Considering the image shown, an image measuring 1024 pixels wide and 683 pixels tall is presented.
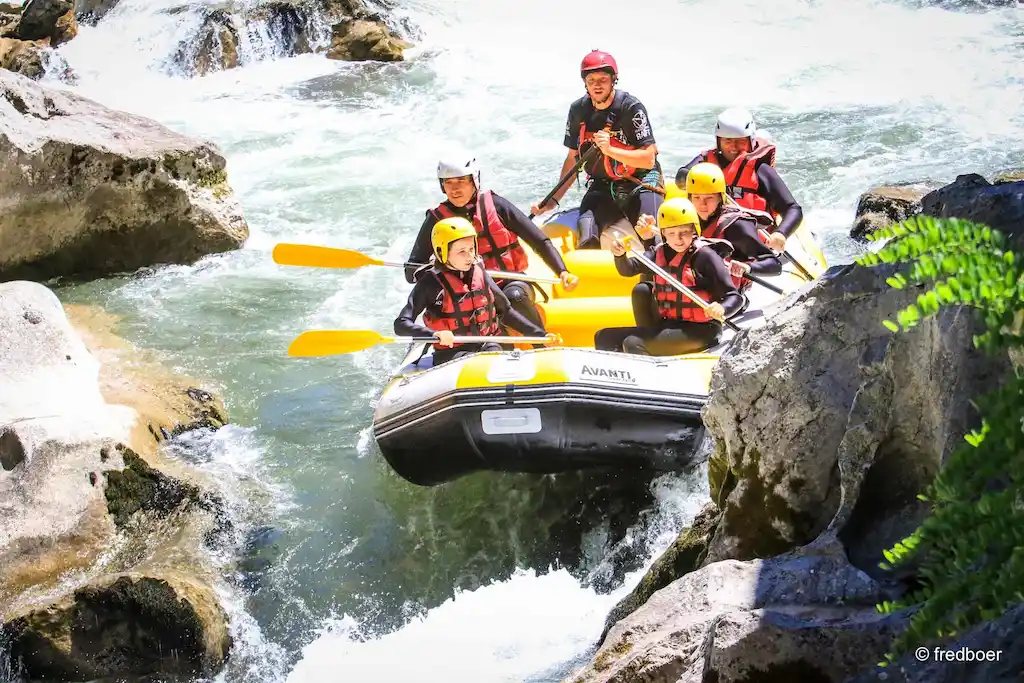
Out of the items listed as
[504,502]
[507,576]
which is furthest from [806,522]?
[504,502]

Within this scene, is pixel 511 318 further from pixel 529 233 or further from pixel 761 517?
pixel 761 517

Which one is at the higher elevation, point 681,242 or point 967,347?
point 967,347

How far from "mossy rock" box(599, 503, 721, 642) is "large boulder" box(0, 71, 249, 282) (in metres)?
6.46

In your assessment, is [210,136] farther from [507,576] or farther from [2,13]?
[507,576]

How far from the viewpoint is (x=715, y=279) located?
221 inches

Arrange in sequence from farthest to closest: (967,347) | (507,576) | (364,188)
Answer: (364,188) < (507,576) < (967,347)

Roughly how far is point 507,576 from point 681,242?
1967mm

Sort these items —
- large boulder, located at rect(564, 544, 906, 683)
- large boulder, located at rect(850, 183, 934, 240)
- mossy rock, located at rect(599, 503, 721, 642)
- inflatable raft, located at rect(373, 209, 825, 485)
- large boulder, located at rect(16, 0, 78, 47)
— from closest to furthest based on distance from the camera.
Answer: large boulder, located at rect(564, 544, 906, 683) < mossy rock, located at rect(599, 503, 721, 642) < inflatable raft, located at rect(373, 209, 825, 485) < large boulder, located at rect(850, 183, 934, 240) < large boulder, located at rect(16, 0, 78, 47)

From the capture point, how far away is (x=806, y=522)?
313cm

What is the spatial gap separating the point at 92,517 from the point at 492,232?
264 cm

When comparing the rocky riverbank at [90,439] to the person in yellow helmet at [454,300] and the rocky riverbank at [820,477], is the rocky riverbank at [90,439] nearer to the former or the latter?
the person in yellow helmet at [454,300]

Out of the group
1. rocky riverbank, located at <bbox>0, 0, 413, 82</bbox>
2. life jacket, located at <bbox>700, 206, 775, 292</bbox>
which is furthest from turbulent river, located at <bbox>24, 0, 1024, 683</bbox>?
life jacket, located at <bbox>700, 206, 775, 292</bbox>

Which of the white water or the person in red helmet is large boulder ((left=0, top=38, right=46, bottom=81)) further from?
the white water

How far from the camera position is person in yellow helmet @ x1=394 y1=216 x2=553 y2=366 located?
18.0ft
